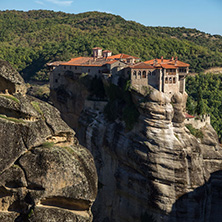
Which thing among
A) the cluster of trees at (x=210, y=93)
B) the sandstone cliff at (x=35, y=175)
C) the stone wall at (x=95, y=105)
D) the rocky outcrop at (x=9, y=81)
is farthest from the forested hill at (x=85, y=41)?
the sandstone cliff at (x=35, y=175)

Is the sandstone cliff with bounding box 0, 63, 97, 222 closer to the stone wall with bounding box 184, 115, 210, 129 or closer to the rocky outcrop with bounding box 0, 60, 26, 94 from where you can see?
the rocky outcrop with bounding box 0, 60, 26, 94

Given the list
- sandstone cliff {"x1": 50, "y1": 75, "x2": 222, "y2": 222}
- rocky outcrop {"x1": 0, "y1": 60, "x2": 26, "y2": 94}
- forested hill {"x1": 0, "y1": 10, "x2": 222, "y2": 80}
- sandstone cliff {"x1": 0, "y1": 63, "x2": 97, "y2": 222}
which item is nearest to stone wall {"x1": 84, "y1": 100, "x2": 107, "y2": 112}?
sandstone cliff {"x1": 50, "y1": 75, "x2": 222, "y2": 222}

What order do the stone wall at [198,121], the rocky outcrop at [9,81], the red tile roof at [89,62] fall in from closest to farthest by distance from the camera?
1. the rocky outcrop at [9,81]
2. the stone wall at [198,121]
3. the red tile roof at [89,62]

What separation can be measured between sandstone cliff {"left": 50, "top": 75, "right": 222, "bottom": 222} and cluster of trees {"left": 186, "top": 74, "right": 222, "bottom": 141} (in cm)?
1414

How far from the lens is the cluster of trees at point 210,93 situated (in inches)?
2113

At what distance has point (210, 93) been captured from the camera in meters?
58.9

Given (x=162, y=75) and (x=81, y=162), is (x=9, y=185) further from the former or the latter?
(x=162, y=75)

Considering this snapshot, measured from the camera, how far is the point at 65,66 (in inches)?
1827

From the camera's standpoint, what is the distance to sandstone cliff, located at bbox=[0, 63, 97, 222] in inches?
551

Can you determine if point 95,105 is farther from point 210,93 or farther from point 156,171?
point 210,93

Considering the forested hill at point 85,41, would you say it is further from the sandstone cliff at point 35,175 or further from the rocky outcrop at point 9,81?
the sandstone cliff at point 35,175

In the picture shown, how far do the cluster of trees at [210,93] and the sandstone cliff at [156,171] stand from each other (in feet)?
46.4

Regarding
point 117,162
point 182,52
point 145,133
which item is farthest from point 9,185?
point 182,52

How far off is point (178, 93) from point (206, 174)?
28.6 feet
